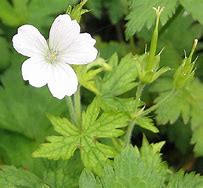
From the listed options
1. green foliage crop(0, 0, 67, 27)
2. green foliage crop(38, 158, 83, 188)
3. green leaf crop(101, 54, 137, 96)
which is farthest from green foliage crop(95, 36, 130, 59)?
green foliage crop(38, 158, 83, 188)

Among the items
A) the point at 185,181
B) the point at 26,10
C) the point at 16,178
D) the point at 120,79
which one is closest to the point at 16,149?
the point at 16,178

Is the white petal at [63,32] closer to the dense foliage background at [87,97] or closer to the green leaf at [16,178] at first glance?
the dense foliage background at [87,97]

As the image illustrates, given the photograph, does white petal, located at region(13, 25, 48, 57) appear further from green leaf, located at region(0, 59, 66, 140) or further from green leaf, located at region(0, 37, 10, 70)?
green leaf, located at region(0, 37, 10, 70)

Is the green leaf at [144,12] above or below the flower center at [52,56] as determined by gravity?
above

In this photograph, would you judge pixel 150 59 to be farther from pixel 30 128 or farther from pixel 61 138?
pixel 30 128

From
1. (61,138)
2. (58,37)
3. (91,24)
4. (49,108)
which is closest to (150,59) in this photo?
(58,37)

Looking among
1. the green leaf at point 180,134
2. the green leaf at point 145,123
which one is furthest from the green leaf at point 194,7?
the green leaf at point 180,134

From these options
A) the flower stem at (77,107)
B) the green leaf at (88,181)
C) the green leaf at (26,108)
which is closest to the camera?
the green leaf at (88,181)
